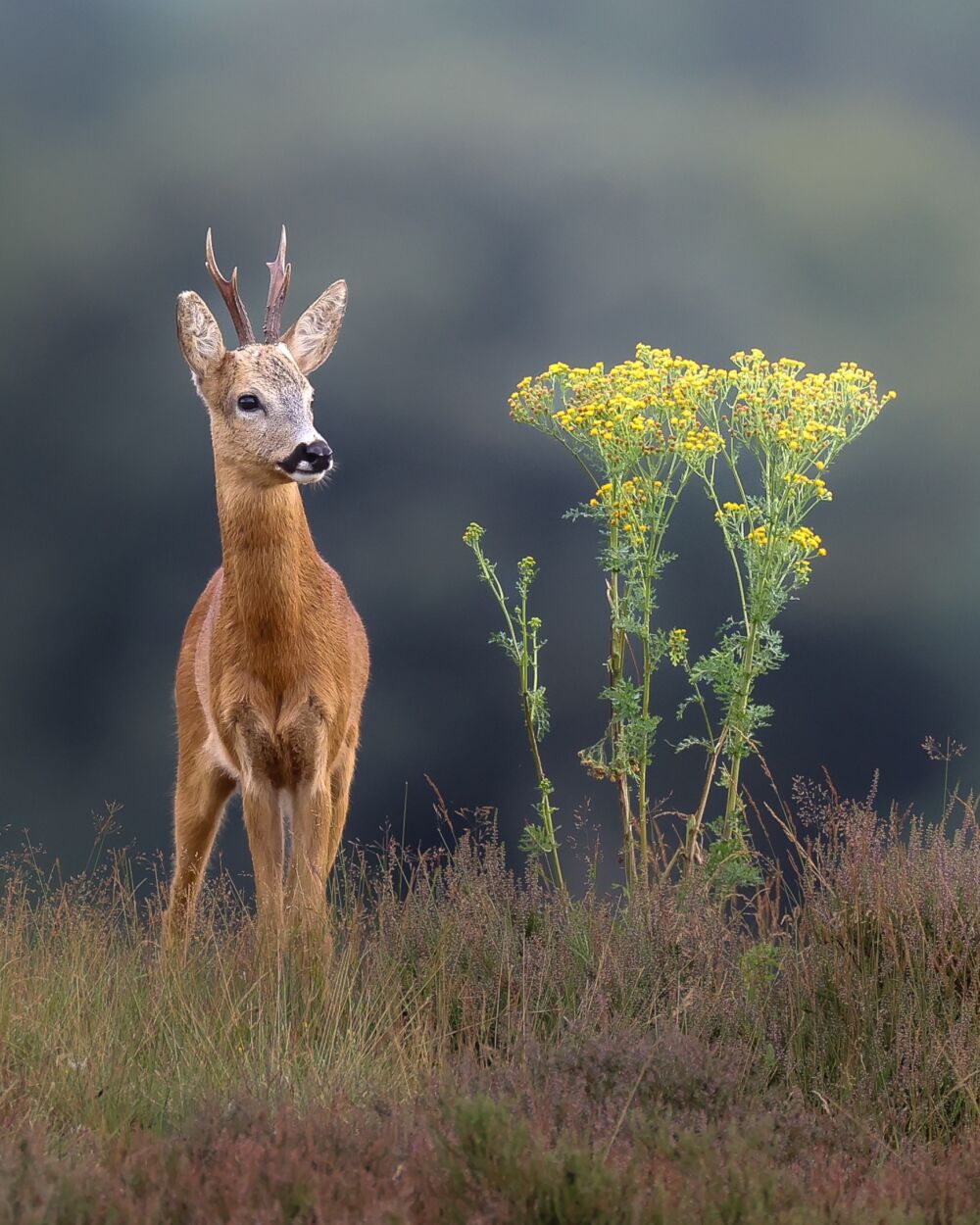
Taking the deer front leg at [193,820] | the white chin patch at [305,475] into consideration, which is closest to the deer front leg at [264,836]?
the deer front leg at [193,820]

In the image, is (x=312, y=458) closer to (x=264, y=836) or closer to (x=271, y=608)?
(x=271, y=608)

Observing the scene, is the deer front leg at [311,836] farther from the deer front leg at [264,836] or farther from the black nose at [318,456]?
the black nose at [318,456]

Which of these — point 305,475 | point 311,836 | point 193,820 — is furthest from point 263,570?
point 193,820

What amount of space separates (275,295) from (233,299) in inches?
7.2

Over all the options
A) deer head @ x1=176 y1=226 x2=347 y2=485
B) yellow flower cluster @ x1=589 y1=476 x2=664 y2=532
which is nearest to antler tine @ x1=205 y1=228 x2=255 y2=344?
deer head @ x1=176 y1=226 x2=347 y2=485

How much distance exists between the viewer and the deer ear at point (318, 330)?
6.69 metres

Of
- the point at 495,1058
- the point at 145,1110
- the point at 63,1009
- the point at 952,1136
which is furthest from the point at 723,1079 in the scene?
the point at 63,1009

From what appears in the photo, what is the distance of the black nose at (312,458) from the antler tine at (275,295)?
2.24 ft

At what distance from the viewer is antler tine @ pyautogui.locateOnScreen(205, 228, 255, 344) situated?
21.2 feet

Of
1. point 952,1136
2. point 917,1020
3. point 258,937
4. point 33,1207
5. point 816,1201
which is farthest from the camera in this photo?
point 258,937

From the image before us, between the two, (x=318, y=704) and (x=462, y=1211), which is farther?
(x=318, y=704)

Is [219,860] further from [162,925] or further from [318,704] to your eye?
[318,704]

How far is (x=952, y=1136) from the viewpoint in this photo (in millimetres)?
4785

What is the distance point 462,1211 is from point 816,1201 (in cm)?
77
